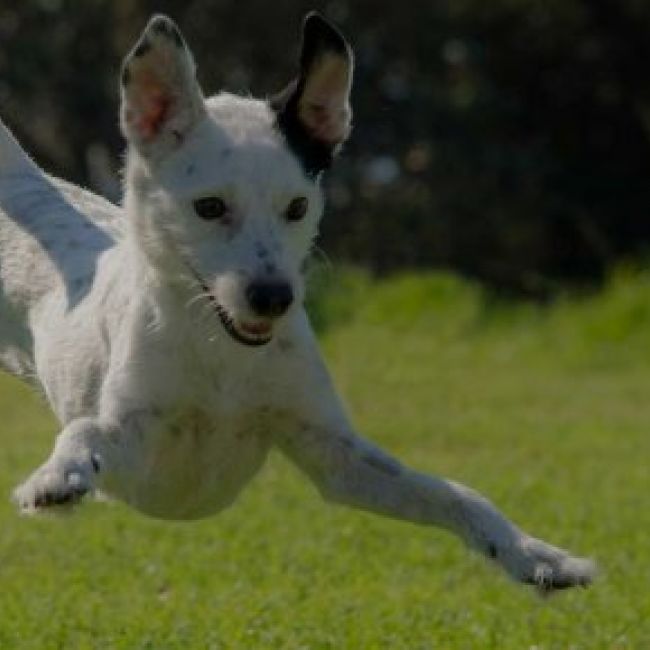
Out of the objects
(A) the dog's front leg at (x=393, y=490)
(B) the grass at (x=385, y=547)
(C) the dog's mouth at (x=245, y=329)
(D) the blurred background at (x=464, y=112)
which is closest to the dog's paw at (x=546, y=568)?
(A) the dog's front leg at (x=393, y=490)

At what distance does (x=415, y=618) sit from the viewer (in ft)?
25.1

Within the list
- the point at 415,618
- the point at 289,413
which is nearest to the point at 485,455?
the point at 415,618

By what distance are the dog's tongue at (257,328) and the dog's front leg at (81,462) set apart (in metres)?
0.47

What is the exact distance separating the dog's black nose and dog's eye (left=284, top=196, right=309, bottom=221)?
24 centimetres

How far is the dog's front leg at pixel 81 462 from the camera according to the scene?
5.21 metres

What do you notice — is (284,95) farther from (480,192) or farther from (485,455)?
(480,192)

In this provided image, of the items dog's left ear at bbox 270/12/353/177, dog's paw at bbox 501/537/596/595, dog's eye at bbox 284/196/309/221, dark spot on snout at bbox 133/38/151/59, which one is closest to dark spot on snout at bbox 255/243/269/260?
dog's eye at bbox 284/196/309/221

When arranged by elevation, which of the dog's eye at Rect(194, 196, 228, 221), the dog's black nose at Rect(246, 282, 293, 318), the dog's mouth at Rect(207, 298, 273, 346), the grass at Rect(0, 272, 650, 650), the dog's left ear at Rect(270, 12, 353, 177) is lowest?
the grass at Rect(0, 272, 650, 650)

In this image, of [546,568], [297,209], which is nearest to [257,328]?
[297,209]

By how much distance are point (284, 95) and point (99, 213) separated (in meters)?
1.42

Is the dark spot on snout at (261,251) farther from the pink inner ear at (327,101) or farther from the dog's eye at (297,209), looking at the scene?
the pink inner ear at (327,101)

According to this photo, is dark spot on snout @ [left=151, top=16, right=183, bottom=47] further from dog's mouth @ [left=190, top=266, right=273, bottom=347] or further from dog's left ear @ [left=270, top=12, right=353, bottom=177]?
dog's mouth @ [left=190, top=266, right=273, bottom=347]

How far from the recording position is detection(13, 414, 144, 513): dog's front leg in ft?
17.1

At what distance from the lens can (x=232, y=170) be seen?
558cm
